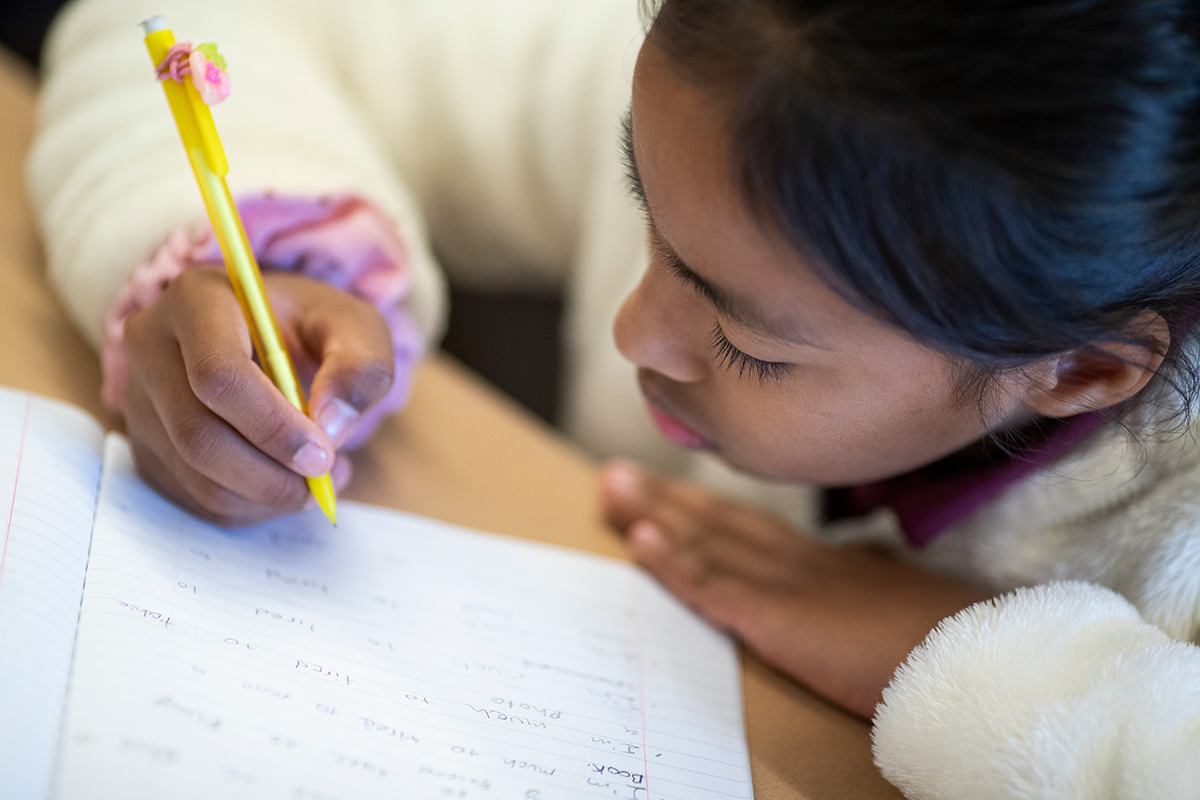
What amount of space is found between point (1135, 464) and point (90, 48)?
777 mm

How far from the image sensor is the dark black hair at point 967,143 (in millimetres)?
325

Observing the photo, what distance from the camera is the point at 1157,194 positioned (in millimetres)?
354

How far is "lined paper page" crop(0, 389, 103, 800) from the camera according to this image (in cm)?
31

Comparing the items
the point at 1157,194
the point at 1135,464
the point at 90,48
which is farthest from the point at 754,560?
the point at 90,48

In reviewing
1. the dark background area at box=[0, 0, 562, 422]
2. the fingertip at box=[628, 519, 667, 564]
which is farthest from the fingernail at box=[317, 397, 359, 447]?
the dark background area at box=[0, 0, 562, 422]

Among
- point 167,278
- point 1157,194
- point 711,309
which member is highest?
point 1157,194

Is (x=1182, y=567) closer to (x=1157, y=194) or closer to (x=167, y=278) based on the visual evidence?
(x=1157, y=194)

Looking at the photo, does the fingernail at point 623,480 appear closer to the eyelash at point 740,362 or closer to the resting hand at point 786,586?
the resting hand at point 786,586

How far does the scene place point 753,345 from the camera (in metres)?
0.42

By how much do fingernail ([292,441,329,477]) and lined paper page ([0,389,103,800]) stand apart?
0.10 metres

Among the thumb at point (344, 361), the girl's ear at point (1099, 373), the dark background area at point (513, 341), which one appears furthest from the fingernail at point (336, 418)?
the dark background area at point (513, 341)

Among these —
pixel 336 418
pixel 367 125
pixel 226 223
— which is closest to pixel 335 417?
pixel 336 418

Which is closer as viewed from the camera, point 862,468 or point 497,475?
point 862,468

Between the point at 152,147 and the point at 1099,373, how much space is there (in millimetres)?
578
